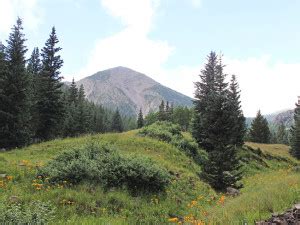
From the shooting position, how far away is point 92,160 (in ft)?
44.6

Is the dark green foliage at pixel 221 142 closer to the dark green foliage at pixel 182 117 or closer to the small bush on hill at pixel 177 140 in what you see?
the small bush on hill at pixel 177 140

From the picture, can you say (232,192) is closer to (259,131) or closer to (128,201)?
(128,201)

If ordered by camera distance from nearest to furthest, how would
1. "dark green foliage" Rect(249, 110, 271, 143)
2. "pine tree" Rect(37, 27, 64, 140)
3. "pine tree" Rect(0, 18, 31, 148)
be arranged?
1. "pine tree" Rect(0, 18, 31, 148)
2. "pine tree" Rect(37, 27, 64, 140)
3. "dark green foliage" Rect(249, 110, 271, 143)

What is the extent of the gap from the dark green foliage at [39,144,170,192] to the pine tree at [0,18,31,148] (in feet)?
70.9

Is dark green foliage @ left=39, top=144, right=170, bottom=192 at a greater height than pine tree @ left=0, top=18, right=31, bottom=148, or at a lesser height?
lesser

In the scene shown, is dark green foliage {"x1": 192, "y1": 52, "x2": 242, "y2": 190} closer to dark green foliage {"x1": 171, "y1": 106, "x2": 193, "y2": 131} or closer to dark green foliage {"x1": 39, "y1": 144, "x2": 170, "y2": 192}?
dark green foliage {"x1": 39, "y1": 144, "x2": 170, "y2": 192}

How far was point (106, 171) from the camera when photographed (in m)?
12.9

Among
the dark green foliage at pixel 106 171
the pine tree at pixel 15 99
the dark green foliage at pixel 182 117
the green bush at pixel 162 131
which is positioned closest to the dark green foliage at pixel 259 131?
the green bush at pixel 162 131

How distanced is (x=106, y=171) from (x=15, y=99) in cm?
2513

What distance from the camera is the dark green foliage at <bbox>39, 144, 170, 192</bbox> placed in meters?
12.2

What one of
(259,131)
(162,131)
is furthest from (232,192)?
(259,131)

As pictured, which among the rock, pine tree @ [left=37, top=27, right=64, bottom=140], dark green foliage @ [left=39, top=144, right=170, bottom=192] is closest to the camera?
dark green foliage @ [left=39, top=144, right=170, bottom=192]

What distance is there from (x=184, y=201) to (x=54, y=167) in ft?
19.2

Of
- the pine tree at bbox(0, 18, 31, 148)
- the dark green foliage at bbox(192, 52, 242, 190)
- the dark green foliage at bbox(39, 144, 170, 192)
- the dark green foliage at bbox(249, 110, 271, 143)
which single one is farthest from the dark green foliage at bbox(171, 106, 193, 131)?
the dark green foliage at bbox(39, 144, 170, 192)
